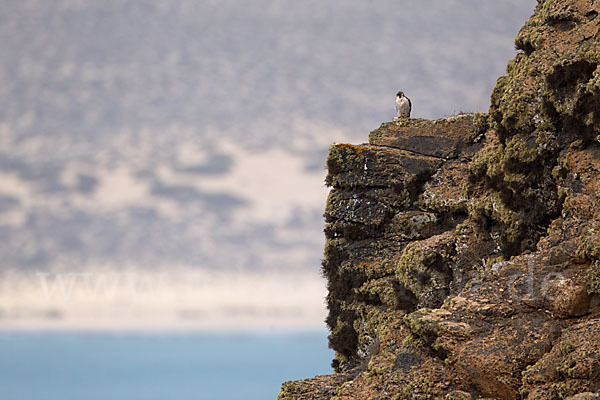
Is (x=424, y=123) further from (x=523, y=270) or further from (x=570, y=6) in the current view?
(x=523, y=270)

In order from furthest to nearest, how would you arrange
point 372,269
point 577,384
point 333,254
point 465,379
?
point 333,254, point 372,269, point 465,379, point 577,384

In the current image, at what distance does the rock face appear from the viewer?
10648 mm

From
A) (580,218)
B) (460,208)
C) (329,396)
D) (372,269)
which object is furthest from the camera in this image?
(372,269)

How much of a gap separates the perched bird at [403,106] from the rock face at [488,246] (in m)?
2.79

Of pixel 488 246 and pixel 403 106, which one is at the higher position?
pixel 403 106

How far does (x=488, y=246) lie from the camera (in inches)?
631

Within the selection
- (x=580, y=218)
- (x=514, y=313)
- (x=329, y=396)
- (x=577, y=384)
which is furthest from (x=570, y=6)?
(x=329, y=396)

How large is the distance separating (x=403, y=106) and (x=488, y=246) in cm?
1095

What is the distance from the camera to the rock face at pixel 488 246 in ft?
34.9

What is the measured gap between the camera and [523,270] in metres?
11.7

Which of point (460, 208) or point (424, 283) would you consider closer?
point (424, 283)

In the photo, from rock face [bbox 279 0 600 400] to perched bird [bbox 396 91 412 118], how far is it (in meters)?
2.79

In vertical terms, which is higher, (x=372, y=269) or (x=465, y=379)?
(x=372, y=269)

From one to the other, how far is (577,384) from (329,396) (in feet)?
20.4
